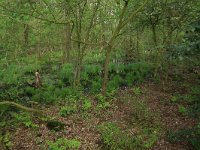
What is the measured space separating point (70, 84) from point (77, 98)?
1.73 meters

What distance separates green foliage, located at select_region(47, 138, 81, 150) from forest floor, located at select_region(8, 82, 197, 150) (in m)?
0.21

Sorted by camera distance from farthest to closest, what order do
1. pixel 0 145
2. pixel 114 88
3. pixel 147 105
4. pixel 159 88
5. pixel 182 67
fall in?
pixel 182 67
pixel 159 88
pixel 114 88
pixel 147 105
pixel 0 145

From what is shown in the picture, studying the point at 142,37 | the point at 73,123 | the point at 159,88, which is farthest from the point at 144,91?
the point at 142,37

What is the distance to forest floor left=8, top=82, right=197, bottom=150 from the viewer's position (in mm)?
8883

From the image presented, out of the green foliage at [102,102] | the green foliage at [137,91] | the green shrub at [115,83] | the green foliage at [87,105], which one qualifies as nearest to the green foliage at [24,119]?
the green foliage at [87,105]

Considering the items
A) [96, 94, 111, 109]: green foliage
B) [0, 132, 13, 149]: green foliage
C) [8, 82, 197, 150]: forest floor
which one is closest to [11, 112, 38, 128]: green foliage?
[8, 82, 197, 150]: forest floor

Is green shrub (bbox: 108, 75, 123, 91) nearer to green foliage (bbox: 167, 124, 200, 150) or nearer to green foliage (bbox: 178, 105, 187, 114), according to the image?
green foliage (bbox: 178, 105, 187, 114)

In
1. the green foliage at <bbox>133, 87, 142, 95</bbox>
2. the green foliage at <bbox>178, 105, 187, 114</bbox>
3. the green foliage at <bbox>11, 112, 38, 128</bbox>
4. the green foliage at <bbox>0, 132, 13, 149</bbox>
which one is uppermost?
the green foliage at <bbox>133, 87, 142, 95</bbox>

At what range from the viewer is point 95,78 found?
44.1 feet

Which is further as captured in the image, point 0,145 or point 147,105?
point 147,105

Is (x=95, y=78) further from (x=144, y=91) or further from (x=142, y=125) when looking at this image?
(x=142, y=125)

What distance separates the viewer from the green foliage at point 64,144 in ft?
27.5

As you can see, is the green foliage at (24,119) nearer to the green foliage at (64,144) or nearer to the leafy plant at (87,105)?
the green foliage at (64,144)

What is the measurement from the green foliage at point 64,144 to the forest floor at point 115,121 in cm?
21
